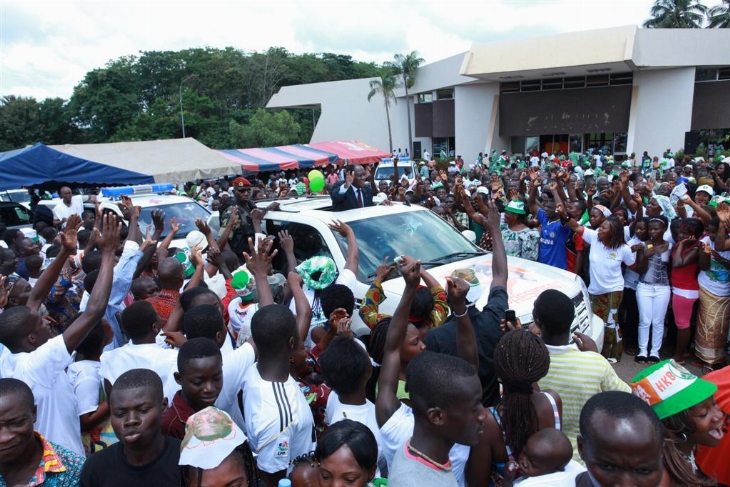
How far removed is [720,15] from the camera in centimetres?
4584

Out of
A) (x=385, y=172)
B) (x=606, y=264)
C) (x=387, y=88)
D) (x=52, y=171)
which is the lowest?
(x=385, y=172)

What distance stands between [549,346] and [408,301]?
87cm

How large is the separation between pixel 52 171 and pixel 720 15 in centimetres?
5398

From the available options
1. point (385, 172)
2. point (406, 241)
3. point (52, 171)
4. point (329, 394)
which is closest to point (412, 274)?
point (329, 394)

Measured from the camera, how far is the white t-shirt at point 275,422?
8.23 ft

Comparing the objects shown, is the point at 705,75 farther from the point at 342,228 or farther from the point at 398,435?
the point at 398,435

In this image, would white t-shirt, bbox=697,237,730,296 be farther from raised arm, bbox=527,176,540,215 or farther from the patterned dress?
raised arm, bbox=527,176,540,215

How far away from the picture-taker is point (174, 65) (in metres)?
61.4

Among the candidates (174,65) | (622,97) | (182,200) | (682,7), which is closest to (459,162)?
(622,97)

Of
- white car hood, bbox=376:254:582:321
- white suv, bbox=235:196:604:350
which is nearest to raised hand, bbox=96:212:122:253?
white suv, bbox=235:196:604:350

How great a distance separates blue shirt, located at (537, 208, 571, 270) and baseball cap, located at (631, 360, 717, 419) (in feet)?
14.2

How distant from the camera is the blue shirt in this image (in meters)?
6.44

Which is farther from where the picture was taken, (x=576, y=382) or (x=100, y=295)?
(x=100, y=295)

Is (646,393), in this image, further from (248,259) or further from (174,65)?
(174,65)
